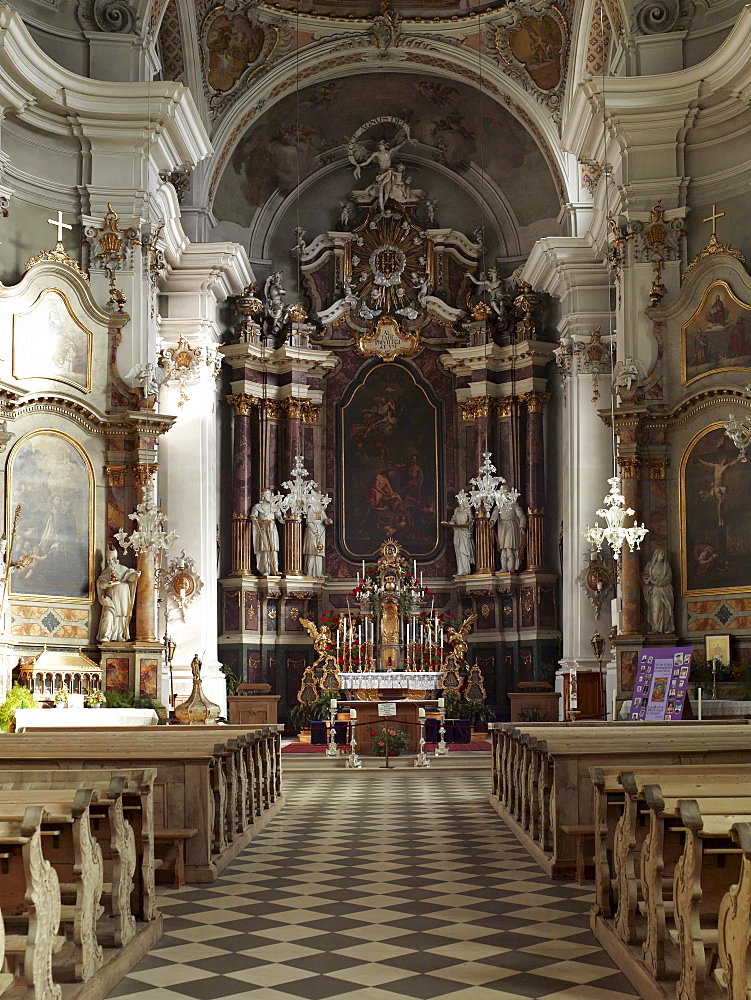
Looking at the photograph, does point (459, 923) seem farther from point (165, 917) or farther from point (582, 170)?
point (582, 170)

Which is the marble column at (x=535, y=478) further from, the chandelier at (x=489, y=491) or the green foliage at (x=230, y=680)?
the green foliage at (x=230, y=680)

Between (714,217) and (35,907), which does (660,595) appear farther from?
(35,907)

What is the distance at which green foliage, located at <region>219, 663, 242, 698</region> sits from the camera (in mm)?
21859

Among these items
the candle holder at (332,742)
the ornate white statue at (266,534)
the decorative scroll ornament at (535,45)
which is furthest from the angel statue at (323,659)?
the decorative scroll ornament at (535,45)

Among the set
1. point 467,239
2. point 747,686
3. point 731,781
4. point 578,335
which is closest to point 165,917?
point 731,781

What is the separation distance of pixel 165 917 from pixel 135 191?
494 inches

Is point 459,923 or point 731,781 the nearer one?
point 731,781

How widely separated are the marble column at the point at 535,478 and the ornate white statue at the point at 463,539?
3.86ft

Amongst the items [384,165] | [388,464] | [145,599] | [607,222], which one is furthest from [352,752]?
[384,165]

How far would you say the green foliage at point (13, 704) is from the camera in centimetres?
1314

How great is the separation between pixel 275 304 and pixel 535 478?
6.21 m

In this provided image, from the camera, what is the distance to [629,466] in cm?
1662

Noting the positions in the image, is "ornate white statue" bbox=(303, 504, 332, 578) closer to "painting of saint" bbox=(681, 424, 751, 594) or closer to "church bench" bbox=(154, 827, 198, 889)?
"painting of saint" bbox=(681, 424, 751, 594)

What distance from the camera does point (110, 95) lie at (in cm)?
1694
